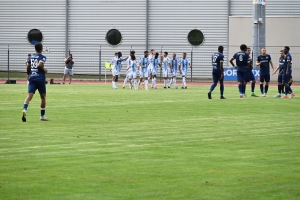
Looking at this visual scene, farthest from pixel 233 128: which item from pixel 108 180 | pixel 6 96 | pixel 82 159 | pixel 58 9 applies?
pixel 58 9

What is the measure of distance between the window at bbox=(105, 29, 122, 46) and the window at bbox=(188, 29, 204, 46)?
5504 mm

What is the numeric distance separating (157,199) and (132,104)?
1666cm

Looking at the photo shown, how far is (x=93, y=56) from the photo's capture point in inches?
2100

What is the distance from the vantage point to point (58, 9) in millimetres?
55438

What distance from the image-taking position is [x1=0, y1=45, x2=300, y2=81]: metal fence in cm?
5166

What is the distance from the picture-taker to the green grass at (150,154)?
943 centimetres

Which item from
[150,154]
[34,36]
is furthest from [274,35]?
[150,154]

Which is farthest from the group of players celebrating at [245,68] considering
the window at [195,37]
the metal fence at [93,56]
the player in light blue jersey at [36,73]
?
the window at [195,37]

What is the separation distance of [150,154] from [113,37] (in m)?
42.4

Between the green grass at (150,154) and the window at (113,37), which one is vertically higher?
the window at (113,37)

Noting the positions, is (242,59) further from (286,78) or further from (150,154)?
(150,154)

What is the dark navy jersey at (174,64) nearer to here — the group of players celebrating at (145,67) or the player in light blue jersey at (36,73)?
the group of players celebrating at (145,67)

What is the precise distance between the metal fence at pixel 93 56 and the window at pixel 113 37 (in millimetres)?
533

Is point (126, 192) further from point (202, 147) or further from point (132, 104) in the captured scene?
point (132, 104)
